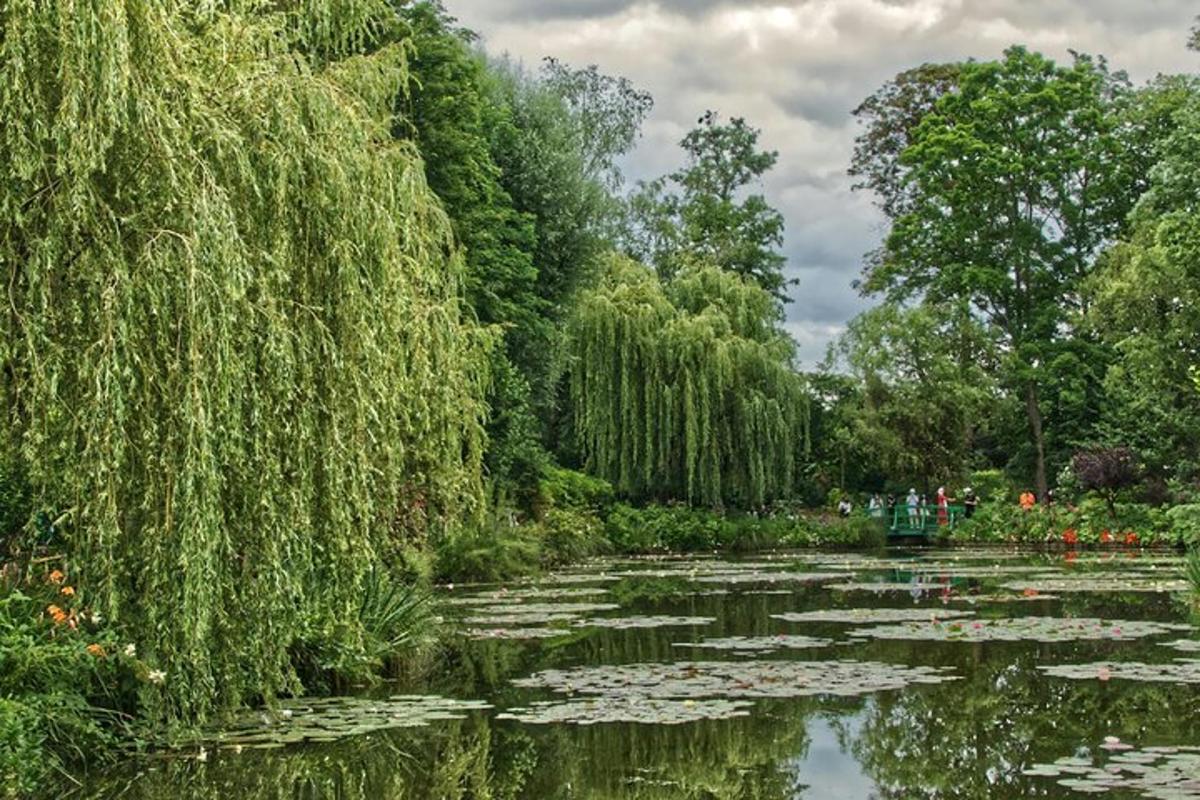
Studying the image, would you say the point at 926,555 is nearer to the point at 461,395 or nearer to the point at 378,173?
the point at 461,395

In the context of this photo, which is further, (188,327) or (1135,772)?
(188,327)

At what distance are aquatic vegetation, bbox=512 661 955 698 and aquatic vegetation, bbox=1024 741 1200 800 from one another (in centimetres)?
250

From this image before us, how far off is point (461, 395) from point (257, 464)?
4.06 meters

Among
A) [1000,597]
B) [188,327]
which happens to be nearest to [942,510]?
[1000,597]

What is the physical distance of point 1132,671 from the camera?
395 inches

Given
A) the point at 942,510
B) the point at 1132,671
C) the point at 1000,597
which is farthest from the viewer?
the point at 942,510

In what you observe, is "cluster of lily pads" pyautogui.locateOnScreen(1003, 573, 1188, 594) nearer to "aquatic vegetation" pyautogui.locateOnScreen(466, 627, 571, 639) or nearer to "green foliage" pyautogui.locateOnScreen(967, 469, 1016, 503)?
"aquatic vegetation" pyautogui.locateOnScreen(466, 627, 571, 639)

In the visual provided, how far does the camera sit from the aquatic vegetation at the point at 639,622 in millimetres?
14266

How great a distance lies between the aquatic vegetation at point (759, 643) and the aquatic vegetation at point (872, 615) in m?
1.66

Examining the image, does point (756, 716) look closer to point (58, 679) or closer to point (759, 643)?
point (759, 643)

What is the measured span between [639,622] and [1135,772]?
8212 millimetres

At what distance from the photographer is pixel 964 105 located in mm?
36188

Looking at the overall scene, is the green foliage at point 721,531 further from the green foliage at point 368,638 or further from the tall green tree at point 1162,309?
the green foliage at point 368,638

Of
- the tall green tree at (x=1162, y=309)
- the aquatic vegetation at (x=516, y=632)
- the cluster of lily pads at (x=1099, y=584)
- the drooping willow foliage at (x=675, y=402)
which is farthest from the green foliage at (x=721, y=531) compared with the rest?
the aquatic vegetation at (x=516, y=632)
